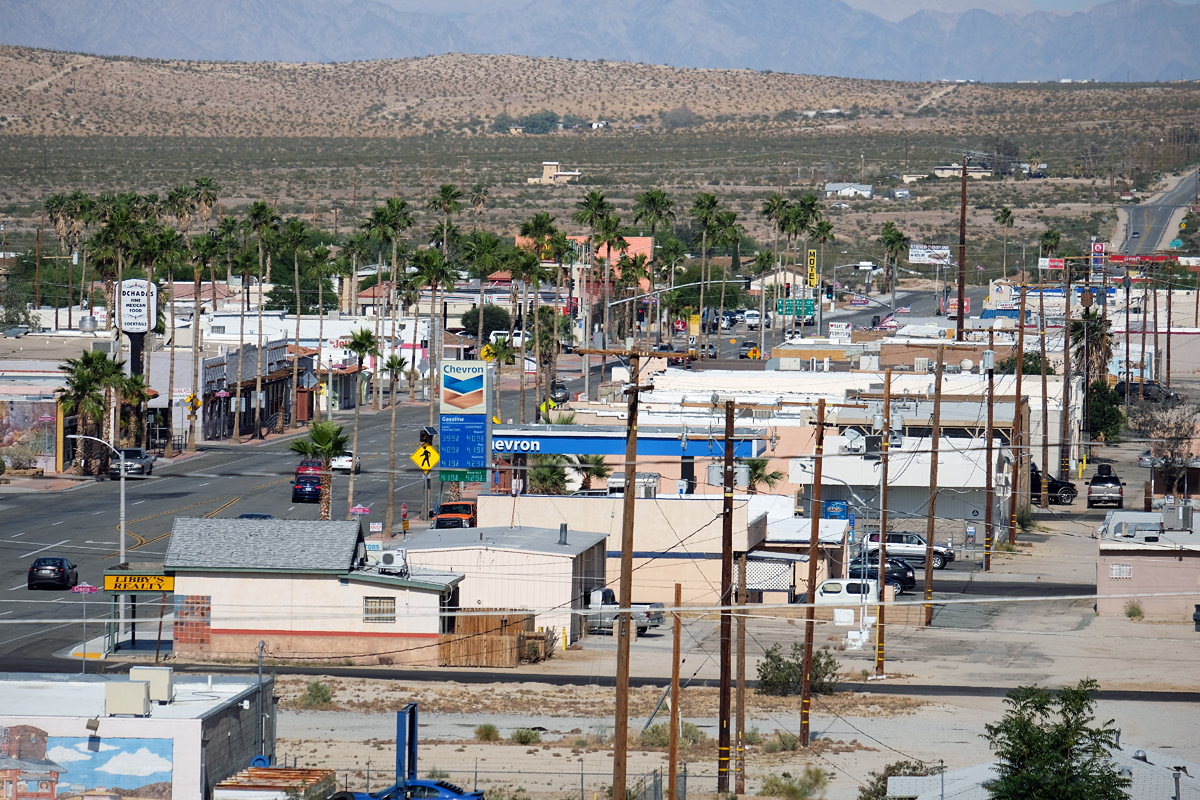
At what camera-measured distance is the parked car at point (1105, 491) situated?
75.2m

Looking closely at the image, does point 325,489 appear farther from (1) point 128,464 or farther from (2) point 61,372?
(2) point 61,372

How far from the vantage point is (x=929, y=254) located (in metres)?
167

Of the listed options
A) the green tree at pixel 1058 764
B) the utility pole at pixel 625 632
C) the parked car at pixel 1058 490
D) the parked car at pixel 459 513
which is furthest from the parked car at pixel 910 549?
the green tree at pixel 1058 764

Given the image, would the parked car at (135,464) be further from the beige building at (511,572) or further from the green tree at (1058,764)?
the green tree at (1058,764)

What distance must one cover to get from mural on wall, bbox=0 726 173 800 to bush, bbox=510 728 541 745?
9318 millimetres

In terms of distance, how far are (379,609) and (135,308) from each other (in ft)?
163

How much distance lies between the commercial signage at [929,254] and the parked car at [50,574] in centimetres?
11644

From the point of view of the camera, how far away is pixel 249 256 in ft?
404

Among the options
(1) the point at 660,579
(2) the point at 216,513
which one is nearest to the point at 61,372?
(2) the point at 216,513

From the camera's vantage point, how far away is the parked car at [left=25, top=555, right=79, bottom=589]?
52812mm

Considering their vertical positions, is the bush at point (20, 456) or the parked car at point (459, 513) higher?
the bush at point (20, 456)

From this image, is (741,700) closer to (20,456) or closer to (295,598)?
(295,598)

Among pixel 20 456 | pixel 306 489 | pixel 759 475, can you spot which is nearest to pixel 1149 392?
pixel 759 475

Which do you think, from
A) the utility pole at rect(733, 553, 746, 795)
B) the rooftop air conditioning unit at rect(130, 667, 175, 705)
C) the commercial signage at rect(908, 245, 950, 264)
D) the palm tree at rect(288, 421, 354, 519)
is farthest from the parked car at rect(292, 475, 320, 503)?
the commercial signage at rect(908, 245, 950, 264)
